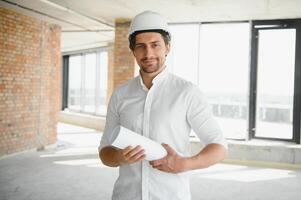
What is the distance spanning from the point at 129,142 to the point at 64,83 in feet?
42.4

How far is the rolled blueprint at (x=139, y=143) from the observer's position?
39.8 inches

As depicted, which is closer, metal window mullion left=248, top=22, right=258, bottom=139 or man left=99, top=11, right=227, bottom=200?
man left=99, top=11, right=227, bottom=200

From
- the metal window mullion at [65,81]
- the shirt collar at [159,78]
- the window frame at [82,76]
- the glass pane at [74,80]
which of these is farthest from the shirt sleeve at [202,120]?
the metal window mullion at [65,81]

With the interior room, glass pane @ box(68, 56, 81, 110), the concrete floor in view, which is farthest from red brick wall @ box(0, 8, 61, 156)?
glass pane @ box(68, 56, 81, 110)

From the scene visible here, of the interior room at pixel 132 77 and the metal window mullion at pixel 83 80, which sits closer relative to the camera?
the interior room at pixel 132 77

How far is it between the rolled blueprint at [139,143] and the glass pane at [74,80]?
39.9ft

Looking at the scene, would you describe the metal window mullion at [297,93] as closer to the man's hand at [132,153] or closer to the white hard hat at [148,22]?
the white hard hat at [148,22]

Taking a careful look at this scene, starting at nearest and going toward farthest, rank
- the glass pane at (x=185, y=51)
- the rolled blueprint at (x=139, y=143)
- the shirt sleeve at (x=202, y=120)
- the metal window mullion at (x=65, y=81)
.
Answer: the rolled blueprint at (x=139, y=143)
the shirt sleeve at (x=202, y=120)
the glass pane at (x=185, y=51)
the metal window mullion at (x=65, y=81)

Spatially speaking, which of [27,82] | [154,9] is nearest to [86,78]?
[27,82]

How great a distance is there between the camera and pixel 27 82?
6270 millimetres

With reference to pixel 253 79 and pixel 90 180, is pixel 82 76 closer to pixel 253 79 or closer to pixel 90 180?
pixel 253 79

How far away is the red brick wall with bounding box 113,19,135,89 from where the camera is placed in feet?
21.2

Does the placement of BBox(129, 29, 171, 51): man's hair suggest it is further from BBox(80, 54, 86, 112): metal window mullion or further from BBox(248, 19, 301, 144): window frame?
BBox(80, 54, 86, 112): metal window mullion

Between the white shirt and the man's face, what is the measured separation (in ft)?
0.19
